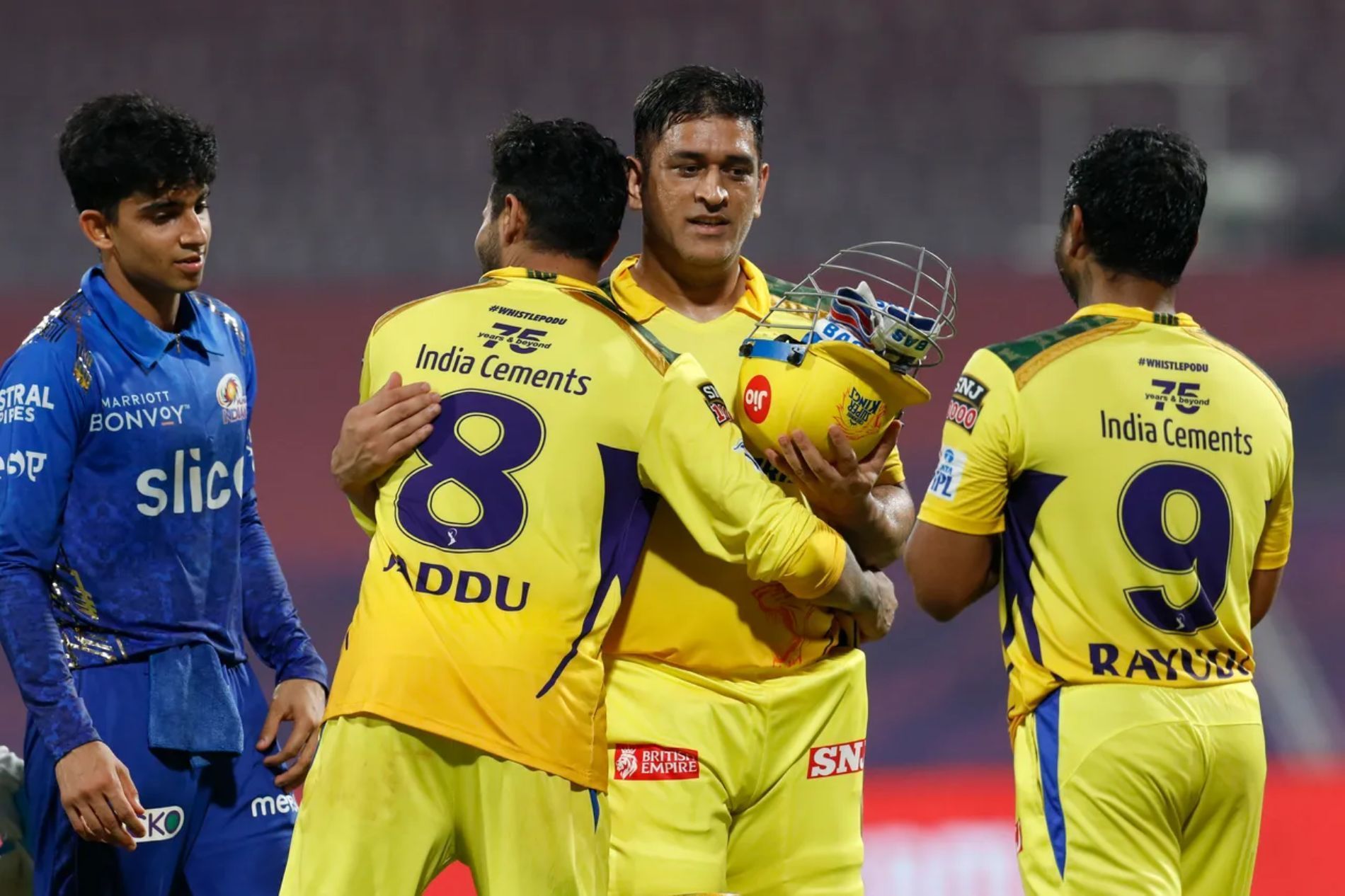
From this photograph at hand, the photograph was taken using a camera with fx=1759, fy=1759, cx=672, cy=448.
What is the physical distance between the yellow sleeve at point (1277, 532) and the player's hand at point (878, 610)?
762 millimetres

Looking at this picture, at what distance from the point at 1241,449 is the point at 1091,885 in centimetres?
90

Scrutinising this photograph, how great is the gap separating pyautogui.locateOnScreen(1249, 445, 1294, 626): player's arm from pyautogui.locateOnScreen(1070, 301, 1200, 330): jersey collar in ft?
1.24

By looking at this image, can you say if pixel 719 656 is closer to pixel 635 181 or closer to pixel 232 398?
pixel 635 181

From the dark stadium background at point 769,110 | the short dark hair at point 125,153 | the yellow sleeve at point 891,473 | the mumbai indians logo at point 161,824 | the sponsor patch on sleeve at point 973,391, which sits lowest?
the mumbai indians logo at point 161,824

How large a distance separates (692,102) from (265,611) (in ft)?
4.68

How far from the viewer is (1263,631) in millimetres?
9070

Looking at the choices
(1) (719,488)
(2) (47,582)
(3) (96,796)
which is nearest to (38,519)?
(2) (47,582)

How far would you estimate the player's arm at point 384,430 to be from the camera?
10.6ft

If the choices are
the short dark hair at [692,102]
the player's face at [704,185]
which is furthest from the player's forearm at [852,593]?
the short dark hair at [692,102]

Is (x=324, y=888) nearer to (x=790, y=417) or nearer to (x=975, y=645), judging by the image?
(x=790, y=417)

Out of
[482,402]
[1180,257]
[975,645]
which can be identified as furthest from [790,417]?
[975,645]

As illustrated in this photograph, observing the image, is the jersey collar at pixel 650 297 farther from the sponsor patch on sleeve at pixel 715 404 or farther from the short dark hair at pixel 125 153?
the short dark hair at pixel 125 153

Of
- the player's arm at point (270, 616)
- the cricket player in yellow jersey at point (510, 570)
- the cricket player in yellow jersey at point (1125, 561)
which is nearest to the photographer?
the cricket player in yellow jersey at point (510, 570)

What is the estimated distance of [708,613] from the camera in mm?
3648
